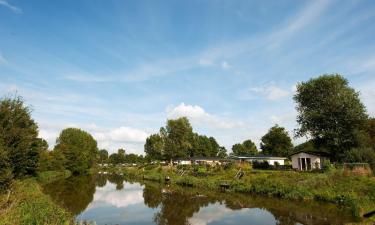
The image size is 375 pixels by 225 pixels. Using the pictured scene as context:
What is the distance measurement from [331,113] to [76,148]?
71.8 metres

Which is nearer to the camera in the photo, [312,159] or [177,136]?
[312,159]

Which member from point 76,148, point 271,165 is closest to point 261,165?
point 271,165

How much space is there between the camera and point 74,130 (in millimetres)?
118062

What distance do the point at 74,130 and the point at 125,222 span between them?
319ft

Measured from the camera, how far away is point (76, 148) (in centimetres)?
9681

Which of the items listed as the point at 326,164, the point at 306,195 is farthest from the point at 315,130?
the point at 306,195

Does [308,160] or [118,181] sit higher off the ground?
[308,160]

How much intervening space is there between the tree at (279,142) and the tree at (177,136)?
28059mm

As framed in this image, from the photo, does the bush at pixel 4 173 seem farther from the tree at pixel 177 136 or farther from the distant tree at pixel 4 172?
the tree at pixel 177 136

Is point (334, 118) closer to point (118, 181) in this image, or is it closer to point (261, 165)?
point (261, 165)

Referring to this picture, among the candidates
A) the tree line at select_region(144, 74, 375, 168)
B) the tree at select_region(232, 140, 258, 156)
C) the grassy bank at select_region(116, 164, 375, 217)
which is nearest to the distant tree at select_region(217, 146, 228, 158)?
the tree at select_region(232, 140, 258, 156)

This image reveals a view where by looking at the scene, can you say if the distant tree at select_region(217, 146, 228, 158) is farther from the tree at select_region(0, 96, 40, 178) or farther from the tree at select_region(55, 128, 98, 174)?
the tree at select_region(0, 96, 40, 178)

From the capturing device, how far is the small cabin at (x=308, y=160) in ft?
179

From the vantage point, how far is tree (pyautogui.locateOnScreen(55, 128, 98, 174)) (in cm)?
9456
